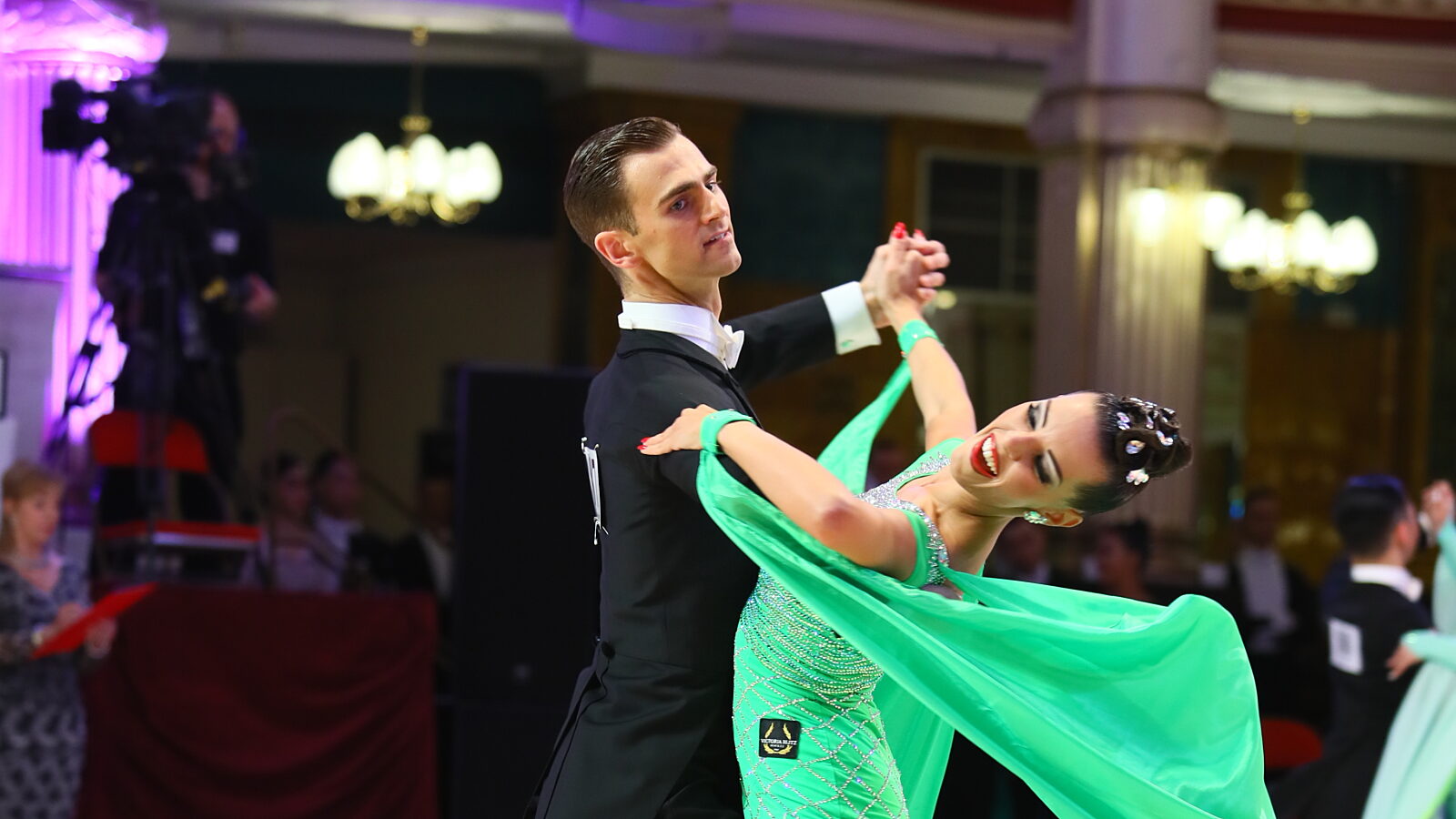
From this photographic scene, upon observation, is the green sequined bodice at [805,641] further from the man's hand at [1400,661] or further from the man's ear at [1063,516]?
the man's hand at [1400,661]

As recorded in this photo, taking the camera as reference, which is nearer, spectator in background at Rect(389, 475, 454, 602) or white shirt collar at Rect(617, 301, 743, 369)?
white shirt collar at Rect(617, 301, 743, 369)

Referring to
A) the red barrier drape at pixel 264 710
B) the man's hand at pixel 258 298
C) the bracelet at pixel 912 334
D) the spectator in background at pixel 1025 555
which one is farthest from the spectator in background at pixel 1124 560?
the bracelet at pixel 912 334

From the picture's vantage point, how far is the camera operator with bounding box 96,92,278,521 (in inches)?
217

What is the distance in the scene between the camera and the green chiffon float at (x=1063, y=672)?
6.96ft

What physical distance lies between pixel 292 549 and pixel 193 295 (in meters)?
1.00

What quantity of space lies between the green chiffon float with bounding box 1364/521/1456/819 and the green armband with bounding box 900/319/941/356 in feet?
8.19


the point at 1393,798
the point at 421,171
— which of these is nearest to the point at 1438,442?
the point at 421,171

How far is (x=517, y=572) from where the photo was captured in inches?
214

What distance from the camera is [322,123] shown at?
996cm

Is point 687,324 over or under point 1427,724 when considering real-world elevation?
over

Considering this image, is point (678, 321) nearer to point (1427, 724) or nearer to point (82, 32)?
point (1427, 724)

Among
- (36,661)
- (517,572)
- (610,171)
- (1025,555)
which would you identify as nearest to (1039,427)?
(610,171)

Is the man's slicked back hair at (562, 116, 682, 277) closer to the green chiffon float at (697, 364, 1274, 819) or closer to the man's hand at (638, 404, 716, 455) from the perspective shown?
the man's hand at (638, 404, 716, 455)

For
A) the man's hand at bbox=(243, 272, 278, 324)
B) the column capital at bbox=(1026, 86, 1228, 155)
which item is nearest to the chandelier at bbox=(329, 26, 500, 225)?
the column capital at bbox=(1026, 86, 1228, 155)
